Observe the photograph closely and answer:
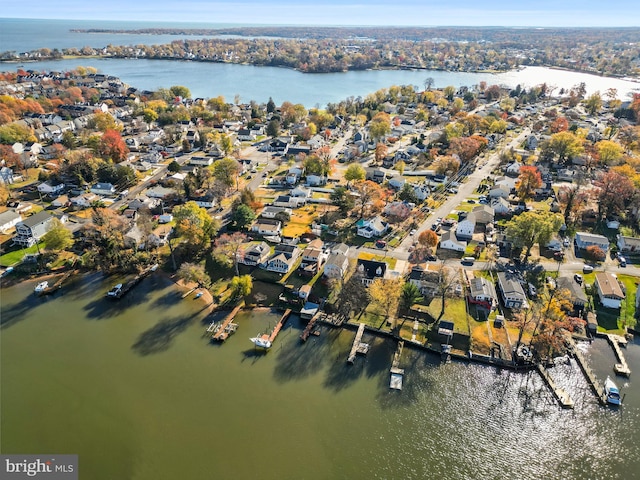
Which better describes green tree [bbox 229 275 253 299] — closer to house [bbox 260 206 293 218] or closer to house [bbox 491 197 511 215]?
house [bbox 260 206 293 218]

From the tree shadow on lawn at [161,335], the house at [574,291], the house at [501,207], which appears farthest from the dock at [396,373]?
the house at [501,207]

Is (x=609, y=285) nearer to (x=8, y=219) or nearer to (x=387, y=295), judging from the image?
(x=387, y=295)

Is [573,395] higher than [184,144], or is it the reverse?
[184,144]

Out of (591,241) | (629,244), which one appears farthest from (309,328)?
(629,244)

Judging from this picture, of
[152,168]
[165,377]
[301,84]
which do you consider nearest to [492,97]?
[301,84]

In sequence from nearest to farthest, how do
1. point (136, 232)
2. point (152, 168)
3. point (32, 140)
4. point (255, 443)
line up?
point (255, 443)
point (136, 232)
point (152, 168)
point (32, 140)

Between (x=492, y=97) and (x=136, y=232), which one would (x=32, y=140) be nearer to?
(x=136, y=232)

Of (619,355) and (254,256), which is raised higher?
(254,256)
